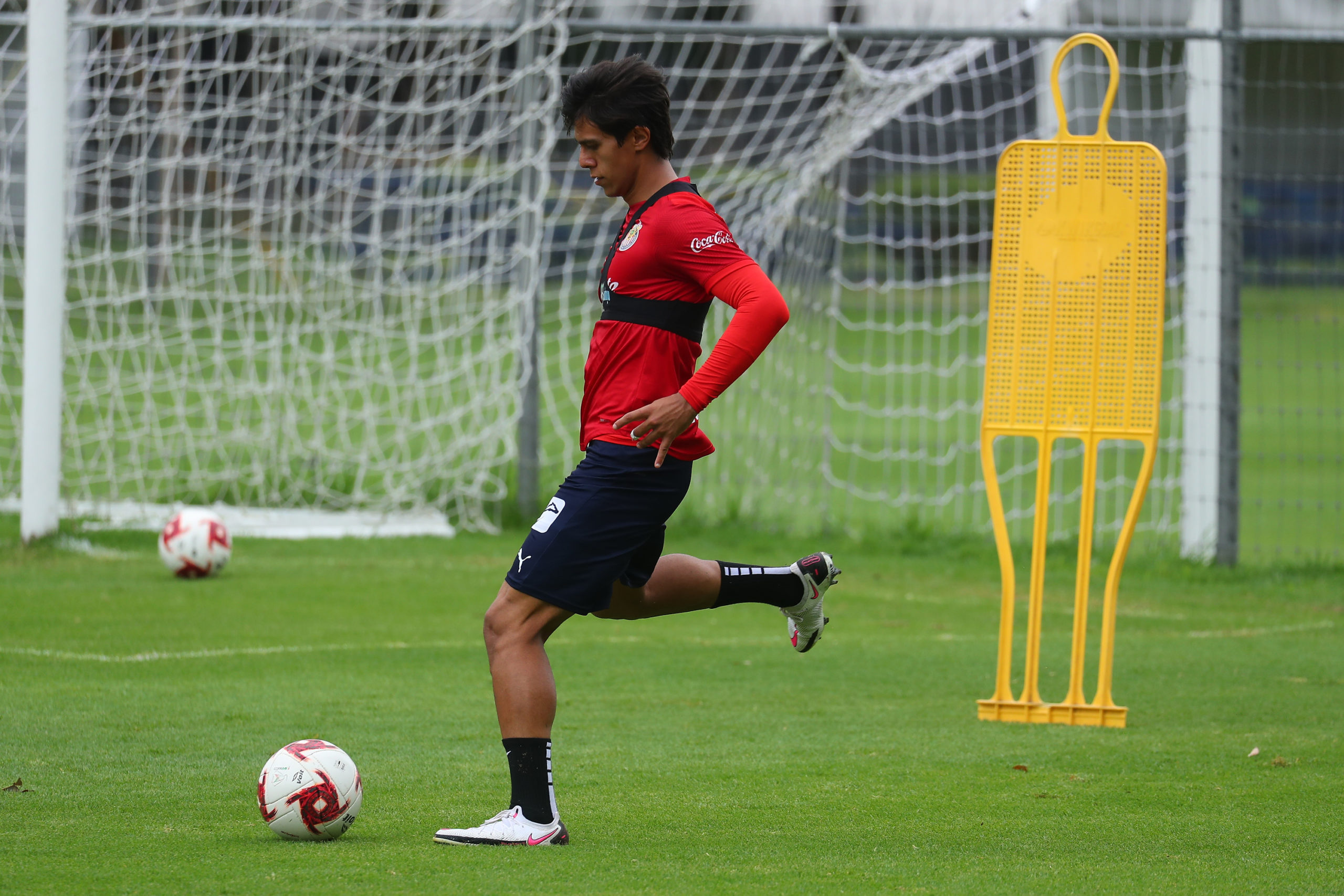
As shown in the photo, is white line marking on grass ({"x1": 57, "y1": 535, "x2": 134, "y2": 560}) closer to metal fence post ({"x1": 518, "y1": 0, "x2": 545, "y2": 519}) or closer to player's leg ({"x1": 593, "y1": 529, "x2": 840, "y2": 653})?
metal fence post ({"x1": 518, "y1": 0, "x2": 545, "y2": 519})

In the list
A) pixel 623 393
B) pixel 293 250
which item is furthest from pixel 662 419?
pixel 293 250

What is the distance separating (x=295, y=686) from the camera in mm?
6270

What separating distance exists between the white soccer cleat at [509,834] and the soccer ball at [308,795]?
27cm

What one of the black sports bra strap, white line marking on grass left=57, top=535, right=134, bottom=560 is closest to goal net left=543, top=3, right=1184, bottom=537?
white line marking on grass left=57, top=535, right=134, bottom=560

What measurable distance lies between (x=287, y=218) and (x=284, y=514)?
6.86 ft

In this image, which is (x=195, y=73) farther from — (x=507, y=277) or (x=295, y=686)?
(x=295, y=686)

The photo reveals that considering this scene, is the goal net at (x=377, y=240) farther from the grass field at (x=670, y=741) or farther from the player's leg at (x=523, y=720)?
the player's leg at (x=523, y=720)

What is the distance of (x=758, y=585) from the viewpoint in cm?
502

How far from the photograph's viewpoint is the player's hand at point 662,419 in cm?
389

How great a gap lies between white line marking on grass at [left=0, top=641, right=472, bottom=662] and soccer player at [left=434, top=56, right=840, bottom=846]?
3105 millimetres

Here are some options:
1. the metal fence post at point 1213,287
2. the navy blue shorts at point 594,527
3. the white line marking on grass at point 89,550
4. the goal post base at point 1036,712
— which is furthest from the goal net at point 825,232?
the navy blue shorts at point 594,527

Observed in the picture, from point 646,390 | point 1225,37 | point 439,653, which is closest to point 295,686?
point 439,653

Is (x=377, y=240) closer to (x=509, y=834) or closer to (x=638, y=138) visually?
(x=638, y=138)

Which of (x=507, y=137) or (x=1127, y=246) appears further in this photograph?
(x=507, y=137)
